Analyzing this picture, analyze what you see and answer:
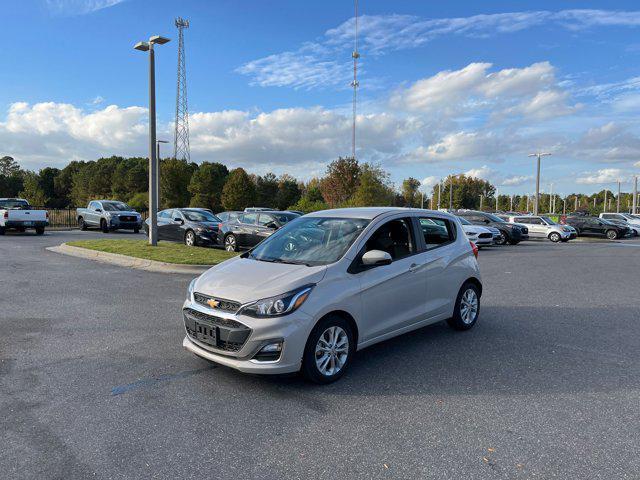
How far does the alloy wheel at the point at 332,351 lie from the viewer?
14.4 ft

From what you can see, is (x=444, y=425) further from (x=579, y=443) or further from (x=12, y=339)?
(x=12, y=339)

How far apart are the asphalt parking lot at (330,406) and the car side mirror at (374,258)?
1103 millimetres

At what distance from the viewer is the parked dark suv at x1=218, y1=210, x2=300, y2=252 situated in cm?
1557

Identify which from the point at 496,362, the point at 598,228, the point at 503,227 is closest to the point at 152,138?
→ the point at 496,362

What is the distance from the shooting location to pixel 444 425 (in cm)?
366

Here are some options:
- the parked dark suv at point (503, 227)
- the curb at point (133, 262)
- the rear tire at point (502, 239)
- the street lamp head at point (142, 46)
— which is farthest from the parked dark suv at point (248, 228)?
the parked dark suv at point (503, 227)

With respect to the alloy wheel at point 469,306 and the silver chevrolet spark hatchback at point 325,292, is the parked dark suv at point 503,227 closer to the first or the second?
the alloy wheel at point 469,306

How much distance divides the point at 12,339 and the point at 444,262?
5388 millimetres

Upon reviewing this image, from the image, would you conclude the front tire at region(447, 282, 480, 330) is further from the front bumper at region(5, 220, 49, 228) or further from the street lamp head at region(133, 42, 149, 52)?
the front bumper at region(5, 220, 49, 228)

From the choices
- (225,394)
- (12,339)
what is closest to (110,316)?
(12,339)

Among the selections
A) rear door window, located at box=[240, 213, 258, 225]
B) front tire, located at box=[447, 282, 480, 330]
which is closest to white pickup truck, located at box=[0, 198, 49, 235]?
rear door window, located at box=[240, 213, 258, 225]

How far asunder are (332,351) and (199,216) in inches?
577

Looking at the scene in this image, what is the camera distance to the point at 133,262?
1274cm

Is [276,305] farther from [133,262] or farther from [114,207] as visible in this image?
[114,207]
